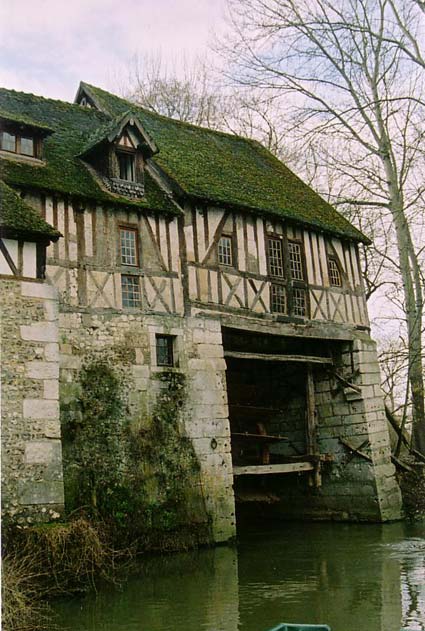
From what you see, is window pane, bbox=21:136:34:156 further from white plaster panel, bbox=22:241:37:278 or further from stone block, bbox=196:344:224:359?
stone block, bbox=196:344:224:359

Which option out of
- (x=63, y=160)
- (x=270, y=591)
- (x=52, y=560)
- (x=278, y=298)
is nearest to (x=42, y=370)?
(x=52, y=560)

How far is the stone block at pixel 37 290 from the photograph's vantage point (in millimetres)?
9617

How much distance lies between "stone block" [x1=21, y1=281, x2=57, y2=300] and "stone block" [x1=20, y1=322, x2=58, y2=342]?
0.38 meters

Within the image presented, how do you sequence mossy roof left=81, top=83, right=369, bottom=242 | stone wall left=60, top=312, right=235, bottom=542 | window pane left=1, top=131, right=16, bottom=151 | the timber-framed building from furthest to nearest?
mossy roof left=81, top=83, right=369, bottom=242, window pane left=1, top=131, right=16, bottom=151, stone wall left=60, top=312, right=235, bottom=542, the timber-framed building

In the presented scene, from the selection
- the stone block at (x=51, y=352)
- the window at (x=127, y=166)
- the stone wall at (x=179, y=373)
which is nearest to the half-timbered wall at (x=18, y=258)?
the stone block at (x=51, y=352)

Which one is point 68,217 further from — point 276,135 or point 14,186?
point 276,135

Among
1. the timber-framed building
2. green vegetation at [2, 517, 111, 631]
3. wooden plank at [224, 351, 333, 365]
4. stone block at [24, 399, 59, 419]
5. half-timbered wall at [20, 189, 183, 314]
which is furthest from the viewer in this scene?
wooden plank at [224, 351, 333, 365]

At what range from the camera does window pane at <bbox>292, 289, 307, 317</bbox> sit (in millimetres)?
14195

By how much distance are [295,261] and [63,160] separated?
5.06 meters

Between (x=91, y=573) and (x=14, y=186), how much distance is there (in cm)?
579

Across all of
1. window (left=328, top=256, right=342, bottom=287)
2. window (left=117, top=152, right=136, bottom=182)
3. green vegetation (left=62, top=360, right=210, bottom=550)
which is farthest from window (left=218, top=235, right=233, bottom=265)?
window (left=328, top=256, right=342, bottom=287)

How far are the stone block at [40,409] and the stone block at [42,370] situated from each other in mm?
336

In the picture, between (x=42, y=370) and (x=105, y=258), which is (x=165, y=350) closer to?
(x=105, y=258)

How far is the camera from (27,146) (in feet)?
38.8
